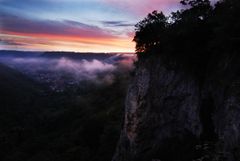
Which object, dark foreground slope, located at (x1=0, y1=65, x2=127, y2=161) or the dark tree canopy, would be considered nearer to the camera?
the dark tree canopy

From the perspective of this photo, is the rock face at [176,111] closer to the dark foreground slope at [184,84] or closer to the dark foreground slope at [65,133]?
the dark foreground slope at [184,84]

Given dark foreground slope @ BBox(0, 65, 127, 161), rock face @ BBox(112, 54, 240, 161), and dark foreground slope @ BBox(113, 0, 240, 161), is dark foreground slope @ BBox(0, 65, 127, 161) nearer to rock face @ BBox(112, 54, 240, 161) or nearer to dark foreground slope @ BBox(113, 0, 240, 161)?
rock face @ BBox(112, 54, 240, 161)

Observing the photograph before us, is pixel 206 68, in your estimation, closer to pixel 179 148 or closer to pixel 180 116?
pixel 180 116

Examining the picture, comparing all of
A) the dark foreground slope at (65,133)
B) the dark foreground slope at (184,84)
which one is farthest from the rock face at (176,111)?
the dark foreground slope at (65,133)

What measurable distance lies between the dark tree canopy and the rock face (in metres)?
0.92

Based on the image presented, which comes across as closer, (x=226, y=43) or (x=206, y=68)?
(x=226, y=43)

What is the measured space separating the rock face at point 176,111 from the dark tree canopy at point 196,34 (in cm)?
92

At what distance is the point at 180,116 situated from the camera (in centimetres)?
2434

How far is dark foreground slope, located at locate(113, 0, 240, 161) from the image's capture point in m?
18.6

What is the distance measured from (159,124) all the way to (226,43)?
30.5 ft

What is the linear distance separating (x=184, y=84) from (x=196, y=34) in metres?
3.74

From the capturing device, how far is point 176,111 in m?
24.7

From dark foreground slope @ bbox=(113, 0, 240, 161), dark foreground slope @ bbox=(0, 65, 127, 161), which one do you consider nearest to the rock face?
dark foreground slope @ bbox=(113, 0, 240, 161)

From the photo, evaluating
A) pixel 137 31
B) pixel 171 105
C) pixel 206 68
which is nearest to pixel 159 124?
pixel 171 105
